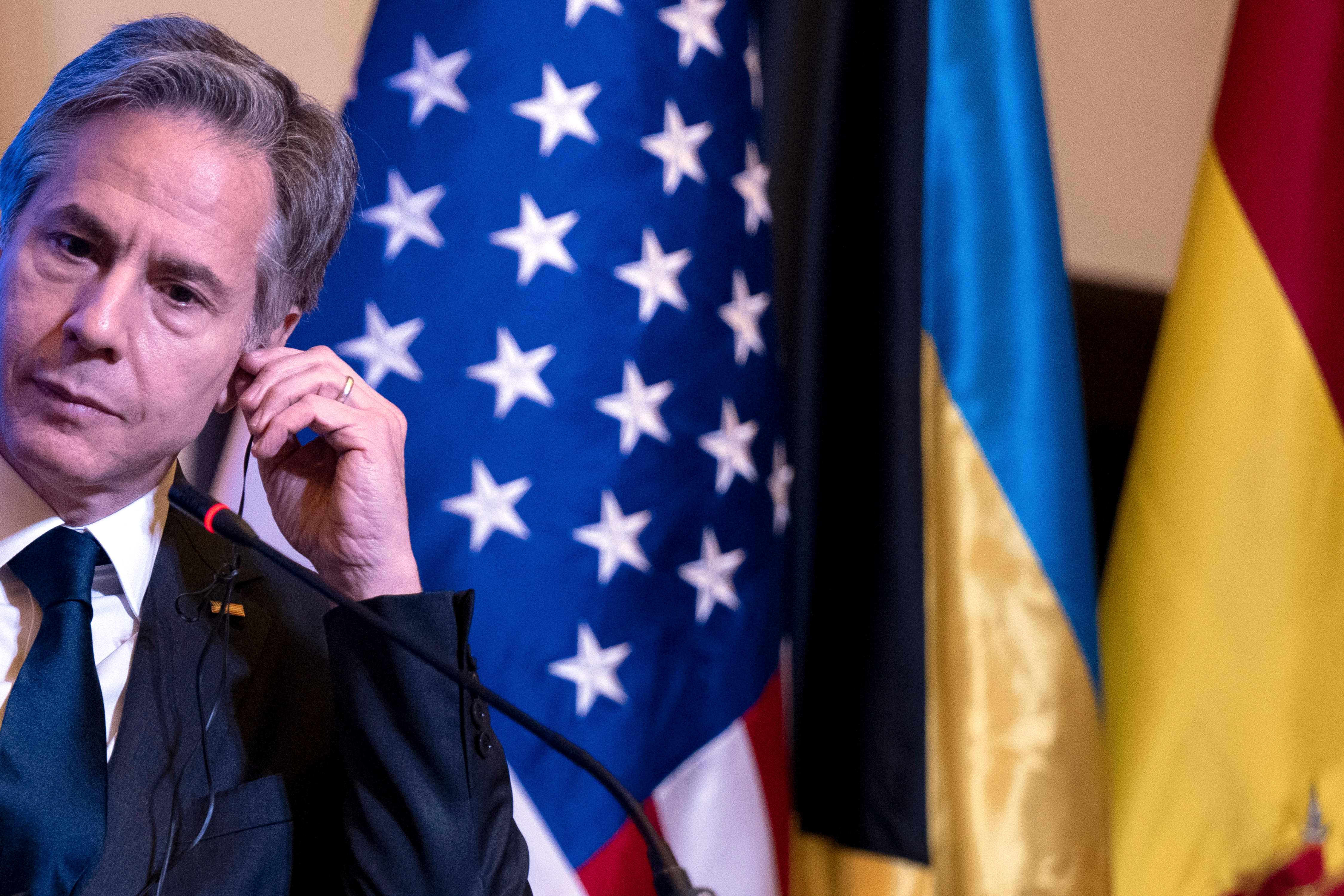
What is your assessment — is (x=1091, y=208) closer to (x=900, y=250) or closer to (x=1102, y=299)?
(x=1102, y=299)

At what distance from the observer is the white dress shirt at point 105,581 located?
86cm

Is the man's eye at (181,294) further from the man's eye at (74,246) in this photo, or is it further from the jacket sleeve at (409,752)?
the jacket sleeve at (409,752)

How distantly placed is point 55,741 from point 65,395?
0.27 metres

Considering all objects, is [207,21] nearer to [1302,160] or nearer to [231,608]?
[231,608]

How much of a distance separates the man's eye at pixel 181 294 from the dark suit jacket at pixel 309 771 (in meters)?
0.27

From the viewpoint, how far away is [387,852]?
36.8 inches

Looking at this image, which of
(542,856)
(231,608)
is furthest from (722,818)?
(231,608)

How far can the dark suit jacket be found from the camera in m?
0.89

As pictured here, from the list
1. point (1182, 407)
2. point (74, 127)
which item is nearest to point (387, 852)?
point (74, 127)

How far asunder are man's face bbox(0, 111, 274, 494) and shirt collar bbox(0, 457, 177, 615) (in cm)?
2

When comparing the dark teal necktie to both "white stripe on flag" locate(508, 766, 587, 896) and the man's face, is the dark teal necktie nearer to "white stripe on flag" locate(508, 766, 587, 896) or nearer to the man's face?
the man's face

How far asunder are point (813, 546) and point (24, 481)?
97 centimetres

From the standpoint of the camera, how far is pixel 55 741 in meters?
0.81

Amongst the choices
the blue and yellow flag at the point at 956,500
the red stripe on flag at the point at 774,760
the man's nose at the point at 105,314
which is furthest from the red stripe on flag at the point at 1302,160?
the man's nose at the point at 105,314
